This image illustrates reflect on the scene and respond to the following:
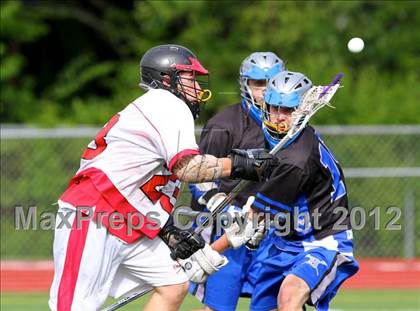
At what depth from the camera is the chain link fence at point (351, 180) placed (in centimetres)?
1130

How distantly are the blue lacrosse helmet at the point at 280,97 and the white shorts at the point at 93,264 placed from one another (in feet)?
3.59

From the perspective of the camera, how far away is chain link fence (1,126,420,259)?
445 inches

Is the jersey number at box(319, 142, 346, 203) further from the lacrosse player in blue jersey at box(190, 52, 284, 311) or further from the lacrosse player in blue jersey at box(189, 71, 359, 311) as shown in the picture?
the lacrosse player in blue jersey at box(190, 52, 284, 311)

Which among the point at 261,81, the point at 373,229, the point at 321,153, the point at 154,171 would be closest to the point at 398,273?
the point at 373,229

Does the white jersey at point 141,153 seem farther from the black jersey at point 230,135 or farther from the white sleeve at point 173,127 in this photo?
the black jersey at point 230,135

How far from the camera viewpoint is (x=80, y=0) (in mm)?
Result: 16844

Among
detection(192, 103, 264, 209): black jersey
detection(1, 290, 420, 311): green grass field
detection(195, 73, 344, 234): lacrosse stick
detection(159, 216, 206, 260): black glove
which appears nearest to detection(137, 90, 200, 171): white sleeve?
detection(159, 216, 206, 260): black glove

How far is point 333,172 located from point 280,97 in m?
0.59

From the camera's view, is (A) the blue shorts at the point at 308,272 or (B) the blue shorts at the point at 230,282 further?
(B) the blue shorts at the point at 230,282

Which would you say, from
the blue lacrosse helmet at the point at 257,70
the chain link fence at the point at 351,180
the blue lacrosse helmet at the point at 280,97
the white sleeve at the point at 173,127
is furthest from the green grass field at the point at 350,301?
the white sleeve at the point at 173,127

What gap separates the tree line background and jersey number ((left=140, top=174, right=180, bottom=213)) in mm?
8066

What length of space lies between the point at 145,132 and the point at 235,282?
1.67m

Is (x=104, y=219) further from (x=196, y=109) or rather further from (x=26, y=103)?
(x=26, y=103)

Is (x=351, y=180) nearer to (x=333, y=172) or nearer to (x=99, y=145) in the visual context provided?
(x=333, y=172)
